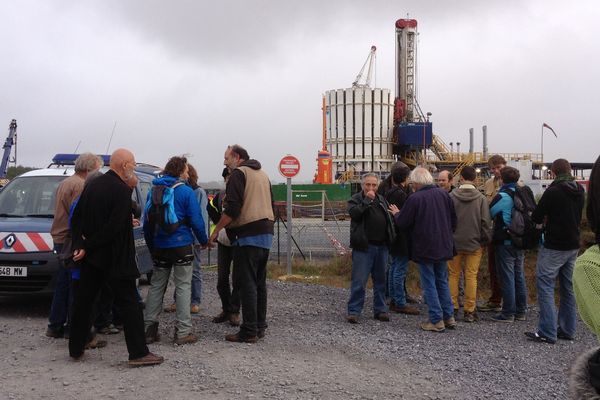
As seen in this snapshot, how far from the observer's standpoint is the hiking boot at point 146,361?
16.0 feet

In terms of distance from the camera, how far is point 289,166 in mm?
11188

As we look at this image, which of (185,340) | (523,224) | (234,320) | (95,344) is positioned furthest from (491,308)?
(95,344)

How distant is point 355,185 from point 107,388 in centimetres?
4215

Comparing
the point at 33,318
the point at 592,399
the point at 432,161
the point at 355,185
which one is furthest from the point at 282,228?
the point at 432,161

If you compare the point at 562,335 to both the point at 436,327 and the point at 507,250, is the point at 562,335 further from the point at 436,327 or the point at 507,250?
the point at 436,327

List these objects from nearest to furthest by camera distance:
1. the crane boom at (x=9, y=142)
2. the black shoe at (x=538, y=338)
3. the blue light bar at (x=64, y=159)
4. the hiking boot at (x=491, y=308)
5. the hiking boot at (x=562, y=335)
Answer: the black shoe at (x=538, y=338)
the hiking boot at (x=562, y=335)
the hiking boot at (x=491, y=308)
the blue light bar at (x=64, y=159)
the crane boom at (x=9, y=142)

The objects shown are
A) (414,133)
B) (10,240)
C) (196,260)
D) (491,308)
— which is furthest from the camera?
(414,133)

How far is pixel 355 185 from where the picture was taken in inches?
1811

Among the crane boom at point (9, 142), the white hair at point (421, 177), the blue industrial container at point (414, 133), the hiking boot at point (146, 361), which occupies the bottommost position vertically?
the hiking boot at point (146, 361)

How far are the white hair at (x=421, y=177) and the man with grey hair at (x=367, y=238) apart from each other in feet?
1.62

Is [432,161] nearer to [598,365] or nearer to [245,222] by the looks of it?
[245,222]

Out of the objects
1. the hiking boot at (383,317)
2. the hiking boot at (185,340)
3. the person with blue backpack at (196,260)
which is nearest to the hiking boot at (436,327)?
the hiking boot at (383,317)

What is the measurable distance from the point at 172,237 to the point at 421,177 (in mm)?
3198

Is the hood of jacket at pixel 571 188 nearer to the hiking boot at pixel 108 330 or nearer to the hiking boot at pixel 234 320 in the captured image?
the hiking boot at pixel 234 320
